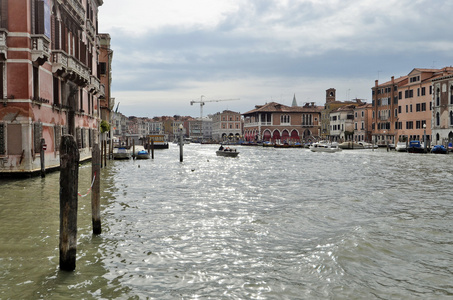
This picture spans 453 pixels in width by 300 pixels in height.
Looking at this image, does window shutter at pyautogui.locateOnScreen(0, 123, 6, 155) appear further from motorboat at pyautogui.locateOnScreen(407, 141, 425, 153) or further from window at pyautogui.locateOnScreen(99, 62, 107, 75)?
motorboat at pyautogui.locateOnScreen(407, 141, 425, 153)

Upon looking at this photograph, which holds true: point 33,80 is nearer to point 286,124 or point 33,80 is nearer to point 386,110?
point 386,110

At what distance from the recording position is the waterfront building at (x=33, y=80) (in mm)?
15000

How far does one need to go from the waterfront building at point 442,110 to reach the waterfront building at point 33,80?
42958 millimetres

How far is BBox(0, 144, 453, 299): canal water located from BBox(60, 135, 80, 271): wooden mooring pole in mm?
252

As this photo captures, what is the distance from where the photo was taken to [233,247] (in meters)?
7.46

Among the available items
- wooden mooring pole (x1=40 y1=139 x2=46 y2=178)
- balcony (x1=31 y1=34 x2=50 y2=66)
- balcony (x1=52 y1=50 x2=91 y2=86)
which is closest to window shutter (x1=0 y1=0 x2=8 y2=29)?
balcony (x1=31 y1=34 x2=50 y2=66)

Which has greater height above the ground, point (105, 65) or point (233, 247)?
point (105, 65)

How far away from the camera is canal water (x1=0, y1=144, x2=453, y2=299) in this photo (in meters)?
5.49

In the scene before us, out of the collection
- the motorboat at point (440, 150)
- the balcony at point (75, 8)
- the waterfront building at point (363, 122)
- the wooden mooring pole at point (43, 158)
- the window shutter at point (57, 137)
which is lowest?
the motorboat at point (440, 150)

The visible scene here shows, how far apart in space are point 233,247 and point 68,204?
316 cm

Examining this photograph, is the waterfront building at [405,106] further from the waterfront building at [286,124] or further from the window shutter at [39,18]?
the window shutter at [39,18]

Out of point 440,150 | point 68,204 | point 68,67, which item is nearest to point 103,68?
point 68,67

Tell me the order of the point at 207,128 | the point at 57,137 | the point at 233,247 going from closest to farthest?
the point at 233,247
the point at 57,137
the point at 207,128

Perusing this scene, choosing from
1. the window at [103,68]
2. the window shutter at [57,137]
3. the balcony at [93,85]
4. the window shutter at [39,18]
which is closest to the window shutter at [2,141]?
the window shutter at [57,137]
